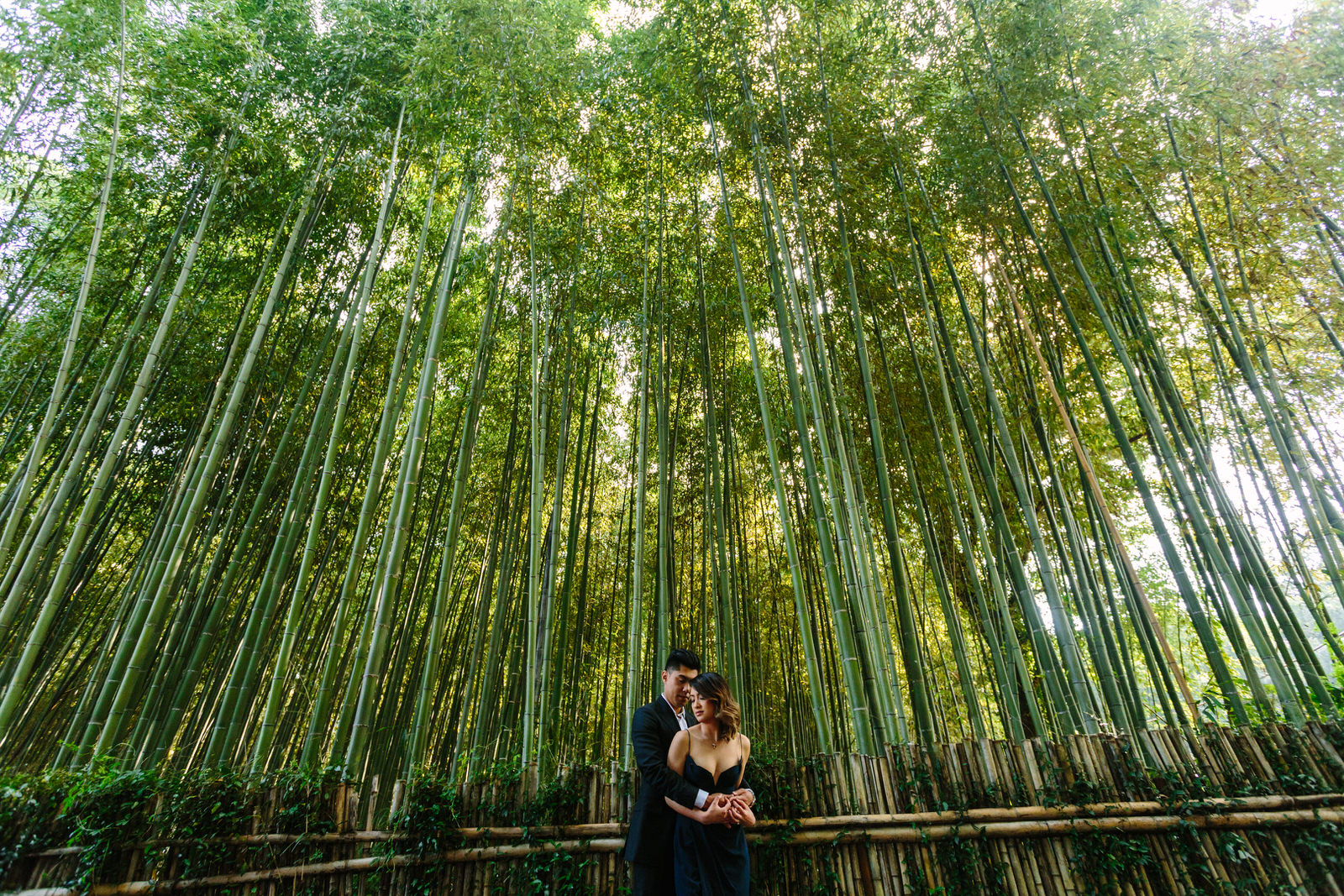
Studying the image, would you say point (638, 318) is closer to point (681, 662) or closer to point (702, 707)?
point (681, 662)

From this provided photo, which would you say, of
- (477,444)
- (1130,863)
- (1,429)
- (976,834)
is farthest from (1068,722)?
(1,429)

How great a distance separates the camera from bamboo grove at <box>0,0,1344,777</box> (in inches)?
104

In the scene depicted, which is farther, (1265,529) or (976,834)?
(1265,529)

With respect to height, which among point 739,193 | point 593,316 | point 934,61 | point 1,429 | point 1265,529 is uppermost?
point 934,61

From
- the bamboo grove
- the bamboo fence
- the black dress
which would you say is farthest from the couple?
the bamboo grove

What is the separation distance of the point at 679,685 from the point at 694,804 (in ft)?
1.15

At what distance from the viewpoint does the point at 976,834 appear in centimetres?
185

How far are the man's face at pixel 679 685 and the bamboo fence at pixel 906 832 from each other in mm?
413

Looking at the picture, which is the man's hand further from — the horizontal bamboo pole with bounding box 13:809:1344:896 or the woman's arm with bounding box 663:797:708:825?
the horizontal bamboo pole with bounding box 13:809:1344:896

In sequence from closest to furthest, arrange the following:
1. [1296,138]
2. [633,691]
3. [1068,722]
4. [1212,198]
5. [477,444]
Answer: [1068,722], [633,691], [1296,138], [1212,198], [477,444]

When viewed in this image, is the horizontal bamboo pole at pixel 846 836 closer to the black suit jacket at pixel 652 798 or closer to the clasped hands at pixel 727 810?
the black suit jacket at pixel 652 798

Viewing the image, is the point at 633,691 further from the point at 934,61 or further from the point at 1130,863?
the point at 934,61

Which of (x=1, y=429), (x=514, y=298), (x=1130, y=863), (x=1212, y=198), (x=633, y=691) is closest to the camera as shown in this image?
(x=1130, y=863)

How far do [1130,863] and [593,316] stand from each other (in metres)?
4.07
